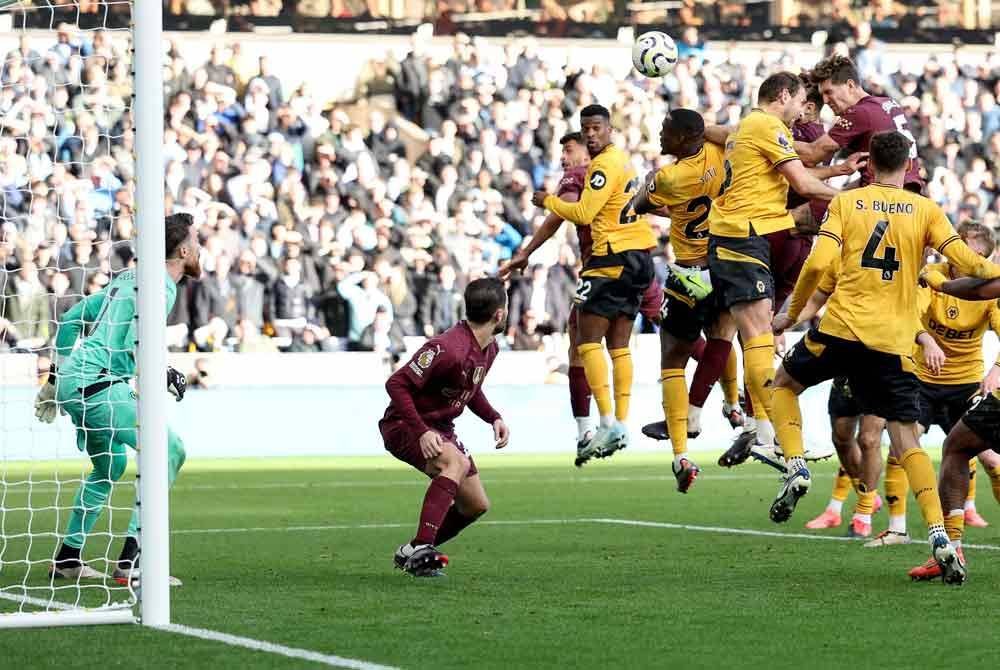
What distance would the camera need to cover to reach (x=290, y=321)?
70.3 feet

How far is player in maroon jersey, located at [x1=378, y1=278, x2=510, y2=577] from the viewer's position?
8992 millimetres

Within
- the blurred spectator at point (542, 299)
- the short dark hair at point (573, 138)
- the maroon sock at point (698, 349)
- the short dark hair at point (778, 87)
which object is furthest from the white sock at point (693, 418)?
the blurred spectator at point (542, 299)

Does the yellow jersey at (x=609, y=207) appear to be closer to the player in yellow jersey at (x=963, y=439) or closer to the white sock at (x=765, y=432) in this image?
the white sock at (x=765, y=432)

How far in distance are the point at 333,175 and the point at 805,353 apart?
14439 millimetres

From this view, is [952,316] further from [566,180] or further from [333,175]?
[333,175]

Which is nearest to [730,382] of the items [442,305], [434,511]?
[434,511]

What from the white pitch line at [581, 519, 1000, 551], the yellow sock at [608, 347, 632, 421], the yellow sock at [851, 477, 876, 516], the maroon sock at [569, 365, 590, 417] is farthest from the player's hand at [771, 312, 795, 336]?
the maroon sock at [569, 365, 590, 417]

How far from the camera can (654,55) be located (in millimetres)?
11812

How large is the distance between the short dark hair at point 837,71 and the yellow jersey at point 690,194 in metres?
1.01

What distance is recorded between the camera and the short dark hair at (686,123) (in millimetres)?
11570

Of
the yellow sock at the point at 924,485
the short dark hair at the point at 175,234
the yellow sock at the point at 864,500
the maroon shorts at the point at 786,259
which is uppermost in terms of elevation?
the short dark hair at the point at 175,234

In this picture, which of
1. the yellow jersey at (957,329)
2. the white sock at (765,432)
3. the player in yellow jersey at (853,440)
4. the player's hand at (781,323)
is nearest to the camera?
the player's hand at (781,323)

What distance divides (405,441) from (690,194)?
11.3 feet

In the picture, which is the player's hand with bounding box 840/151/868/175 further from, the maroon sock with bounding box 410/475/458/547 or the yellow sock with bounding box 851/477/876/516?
the maroon sock with bounding box 410/475/458/547
